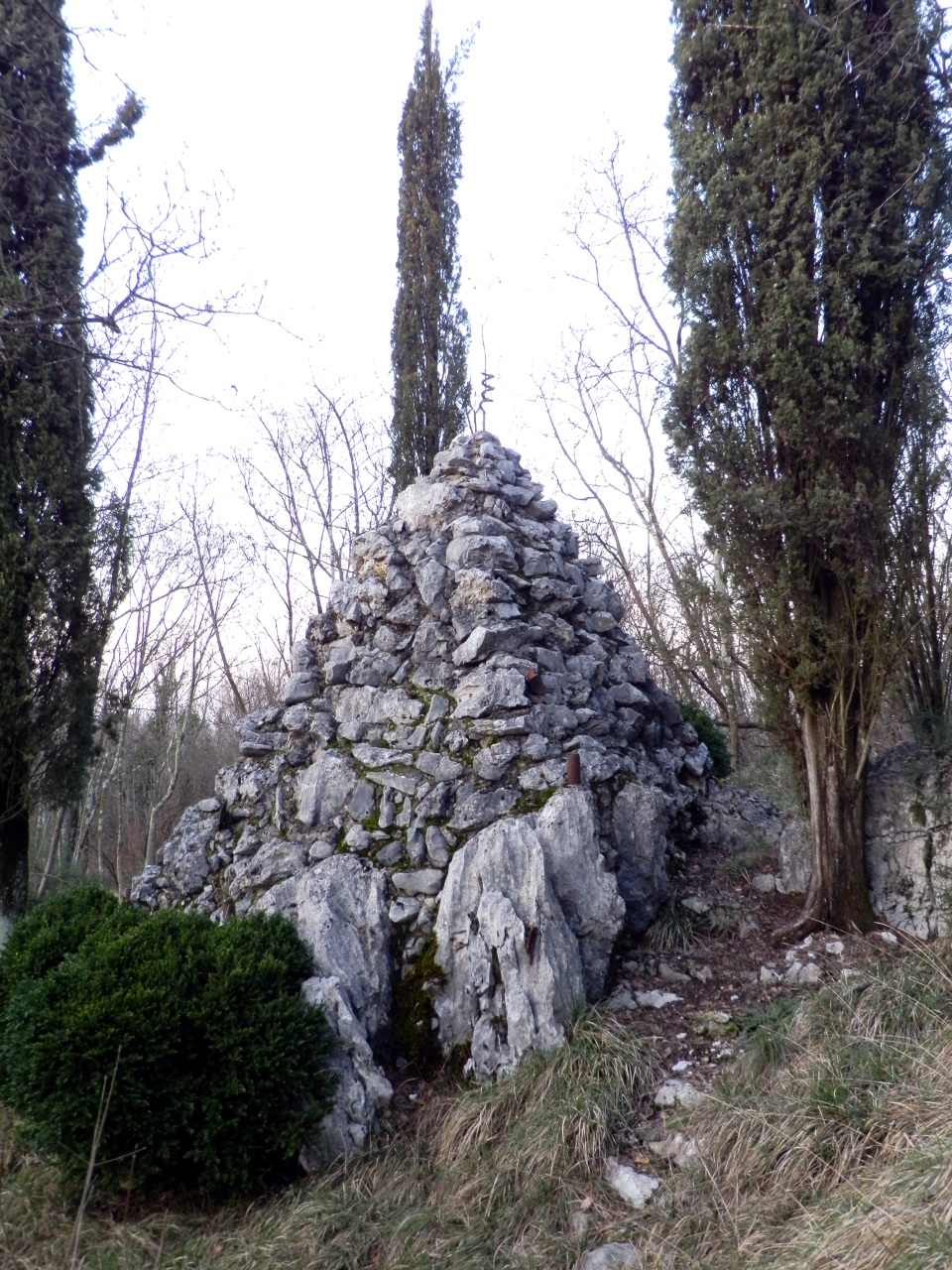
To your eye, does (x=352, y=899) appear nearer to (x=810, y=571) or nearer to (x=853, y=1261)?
(x=853, y=1261)

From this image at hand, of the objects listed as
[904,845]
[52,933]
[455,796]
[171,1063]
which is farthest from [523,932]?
[52,933]

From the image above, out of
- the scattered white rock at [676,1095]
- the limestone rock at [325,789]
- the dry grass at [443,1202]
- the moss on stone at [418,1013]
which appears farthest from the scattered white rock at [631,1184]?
the limestone rock at [325,789]

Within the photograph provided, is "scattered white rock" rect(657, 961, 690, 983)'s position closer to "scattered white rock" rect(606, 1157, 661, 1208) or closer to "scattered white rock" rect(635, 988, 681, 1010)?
"scattered white rock" rect(635, 988, 681, 1010)

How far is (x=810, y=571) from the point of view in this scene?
530cm

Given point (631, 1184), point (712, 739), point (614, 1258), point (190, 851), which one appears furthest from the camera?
point (712, 739)

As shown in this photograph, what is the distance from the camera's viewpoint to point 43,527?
723 cm

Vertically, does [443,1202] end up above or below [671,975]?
below

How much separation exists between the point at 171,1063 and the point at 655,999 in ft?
7.97

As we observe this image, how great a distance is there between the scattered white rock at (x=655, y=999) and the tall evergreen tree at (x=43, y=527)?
4953 millimetres

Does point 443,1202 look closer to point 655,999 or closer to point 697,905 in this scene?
point 655,999

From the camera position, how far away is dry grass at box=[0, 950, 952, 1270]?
3213mm

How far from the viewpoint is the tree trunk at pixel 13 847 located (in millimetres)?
7102

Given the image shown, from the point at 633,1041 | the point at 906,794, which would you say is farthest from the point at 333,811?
the point at 906,794

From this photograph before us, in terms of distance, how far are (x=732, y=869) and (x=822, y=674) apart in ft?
4.66
